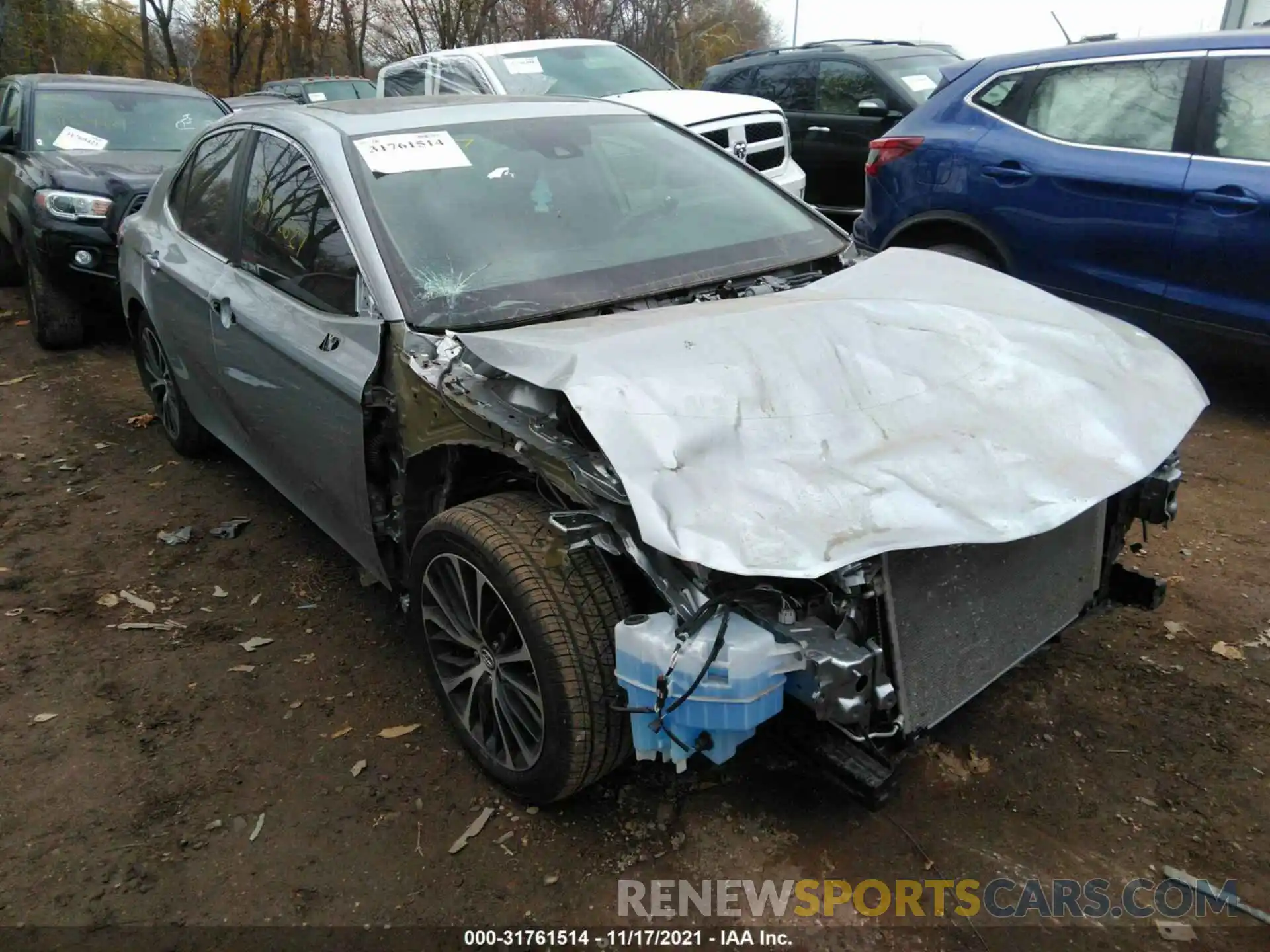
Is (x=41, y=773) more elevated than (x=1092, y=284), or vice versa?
(x=1092, y=284)

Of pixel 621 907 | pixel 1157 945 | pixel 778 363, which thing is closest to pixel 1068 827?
pixel 1157 945

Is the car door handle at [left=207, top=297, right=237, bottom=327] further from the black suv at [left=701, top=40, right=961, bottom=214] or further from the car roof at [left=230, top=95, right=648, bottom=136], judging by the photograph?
the black suv at [left=701, top=40, right=961, bottom=214]

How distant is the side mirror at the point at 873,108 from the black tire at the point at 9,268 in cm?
744

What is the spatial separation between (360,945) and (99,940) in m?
0.63

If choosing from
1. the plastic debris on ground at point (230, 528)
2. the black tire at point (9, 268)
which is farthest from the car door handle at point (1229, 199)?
the black tire at point (9, 268)

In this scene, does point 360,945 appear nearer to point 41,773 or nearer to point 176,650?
point 41,773

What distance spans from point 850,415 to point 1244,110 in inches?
145

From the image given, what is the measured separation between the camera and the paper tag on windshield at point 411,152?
3.02m

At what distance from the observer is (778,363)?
2.30m

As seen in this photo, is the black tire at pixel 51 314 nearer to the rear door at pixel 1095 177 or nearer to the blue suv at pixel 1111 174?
the blue suv at pixel 1111 174

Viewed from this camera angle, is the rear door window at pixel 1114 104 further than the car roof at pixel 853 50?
No

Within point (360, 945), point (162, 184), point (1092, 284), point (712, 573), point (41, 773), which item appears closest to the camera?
point (712, 573)

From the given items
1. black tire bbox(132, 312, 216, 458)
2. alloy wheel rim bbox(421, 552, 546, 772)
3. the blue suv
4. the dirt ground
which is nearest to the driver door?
alloy wheel rim bbox(421, 552, 546, 772)

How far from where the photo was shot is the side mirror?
753 centimetres
